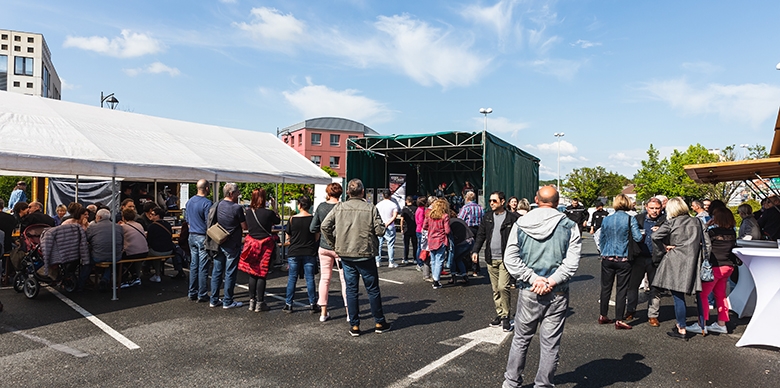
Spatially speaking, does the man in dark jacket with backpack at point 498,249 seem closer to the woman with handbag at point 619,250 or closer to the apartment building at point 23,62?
the woman with handbag at point 619,250

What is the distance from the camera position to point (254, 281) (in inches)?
252

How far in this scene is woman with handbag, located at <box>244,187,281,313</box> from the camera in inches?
246

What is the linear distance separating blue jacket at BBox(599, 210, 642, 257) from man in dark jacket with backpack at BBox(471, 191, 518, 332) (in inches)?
42.1

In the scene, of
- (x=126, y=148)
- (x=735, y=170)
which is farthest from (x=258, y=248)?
(x=735, y=170)

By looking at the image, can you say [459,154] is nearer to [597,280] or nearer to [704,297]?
[597,280]

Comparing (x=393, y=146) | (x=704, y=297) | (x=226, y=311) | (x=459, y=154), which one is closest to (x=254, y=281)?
(x=226, y=311)

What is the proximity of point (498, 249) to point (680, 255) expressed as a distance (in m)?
1.96

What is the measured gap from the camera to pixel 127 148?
794cm

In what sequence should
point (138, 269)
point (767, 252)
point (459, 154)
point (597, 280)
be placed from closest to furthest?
point (767, 252) < point (138, 269) < point (597, 280) < point (459, 154)

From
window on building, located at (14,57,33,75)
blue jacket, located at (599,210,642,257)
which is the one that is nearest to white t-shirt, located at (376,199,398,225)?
blue jacket, located at (599,210,642,257)

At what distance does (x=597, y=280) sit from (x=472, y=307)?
362cm

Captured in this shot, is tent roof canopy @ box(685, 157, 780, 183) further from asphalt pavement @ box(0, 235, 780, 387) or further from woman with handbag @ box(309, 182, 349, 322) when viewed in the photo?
woman with handbag @ box(309, 182, 349, 322)

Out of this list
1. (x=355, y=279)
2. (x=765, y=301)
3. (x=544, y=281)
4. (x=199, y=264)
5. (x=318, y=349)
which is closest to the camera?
(x=544, y=281)

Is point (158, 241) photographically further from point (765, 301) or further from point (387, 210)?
point (765, 301)
